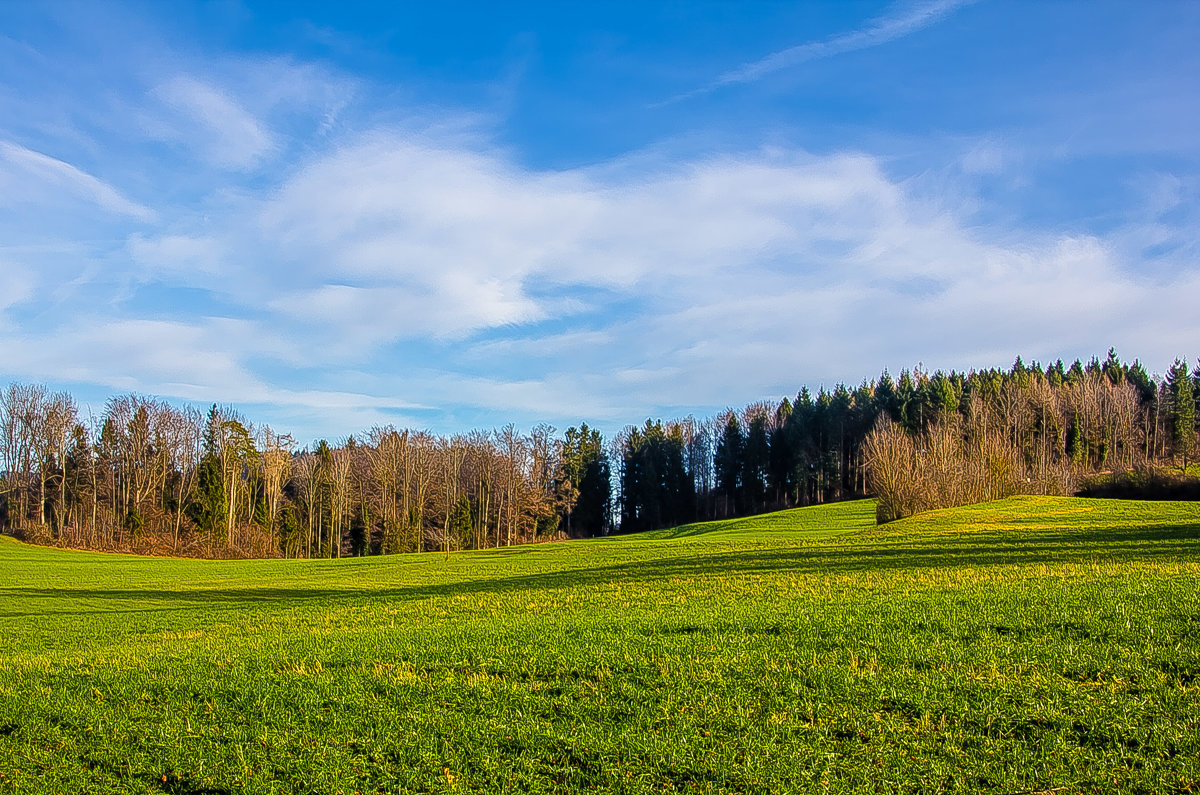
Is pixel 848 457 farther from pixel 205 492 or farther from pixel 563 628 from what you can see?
pixel 563 628

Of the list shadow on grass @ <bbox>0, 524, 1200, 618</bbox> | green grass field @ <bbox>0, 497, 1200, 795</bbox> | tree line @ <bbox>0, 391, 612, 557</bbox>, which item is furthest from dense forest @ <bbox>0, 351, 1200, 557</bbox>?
green grass field @ <bbox>0, 497, 1200, 795</bbox>

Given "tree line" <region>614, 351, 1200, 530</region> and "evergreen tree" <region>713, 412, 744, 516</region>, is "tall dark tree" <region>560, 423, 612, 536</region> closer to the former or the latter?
"tree line" <region>614, 351, 1200, 530</region>

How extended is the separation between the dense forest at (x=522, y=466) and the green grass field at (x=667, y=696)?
131 ft

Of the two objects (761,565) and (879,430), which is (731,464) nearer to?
(879,430)

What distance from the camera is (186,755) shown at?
22.1 ft

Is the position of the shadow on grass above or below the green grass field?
below

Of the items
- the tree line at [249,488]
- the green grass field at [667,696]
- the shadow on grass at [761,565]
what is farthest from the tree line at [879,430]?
the green grass field at [667,696]

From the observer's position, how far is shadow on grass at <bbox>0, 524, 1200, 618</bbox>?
18.3m

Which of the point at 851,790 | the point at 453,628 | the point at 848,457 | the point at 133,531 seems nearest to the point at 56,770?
the point at 453,628

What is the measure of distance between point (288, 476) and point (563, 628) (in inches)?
3115

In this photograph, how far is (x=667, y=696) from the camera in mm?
7246

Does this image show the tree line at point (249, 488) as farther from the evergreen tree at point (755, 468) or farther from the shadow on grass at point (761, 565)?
the shadow on grass at point (761, 565)

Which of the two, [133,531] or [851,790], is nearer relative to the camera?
[851,790]

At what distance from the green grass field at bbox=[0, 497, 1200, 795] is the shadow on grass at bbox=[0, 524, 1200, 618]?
13.3 feet
